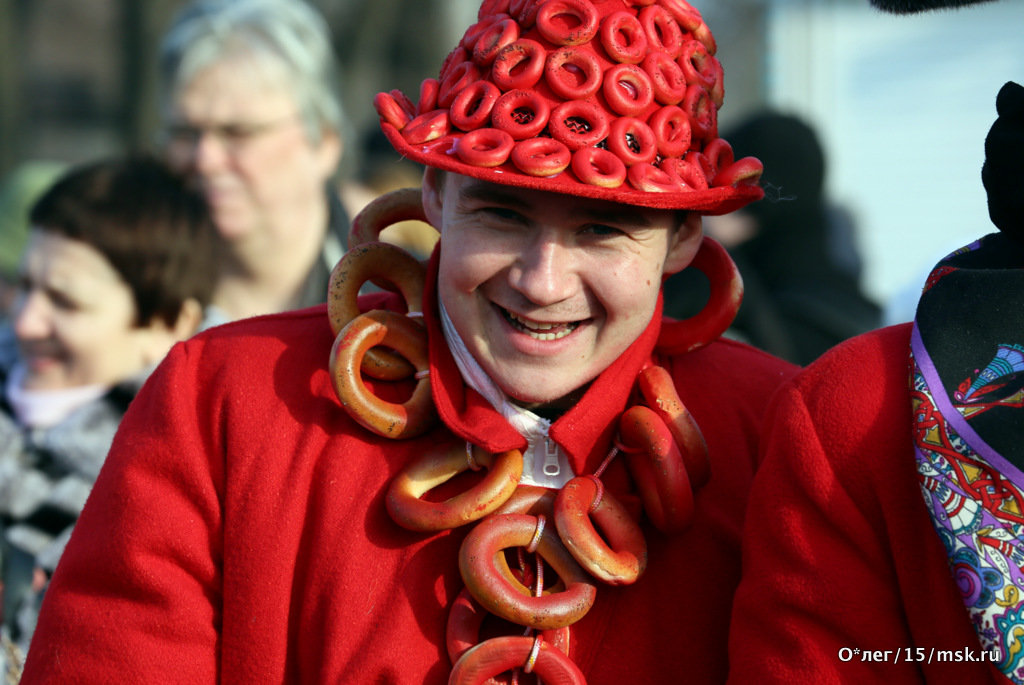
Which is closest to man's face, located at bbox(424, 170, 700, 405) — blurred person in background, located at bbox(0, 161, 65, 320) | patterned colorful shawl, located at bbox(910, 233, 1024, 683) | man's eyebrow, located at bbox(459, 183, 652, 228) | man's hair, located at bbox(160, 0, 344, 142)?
man's eyebrow, located at bbox(459, 183, 652, 228)

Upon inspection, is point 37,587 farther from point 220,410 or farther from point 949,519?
point 949,519

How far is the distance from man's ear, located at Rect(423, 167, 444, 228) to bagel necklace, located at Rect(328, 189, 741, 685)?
0.34 feet

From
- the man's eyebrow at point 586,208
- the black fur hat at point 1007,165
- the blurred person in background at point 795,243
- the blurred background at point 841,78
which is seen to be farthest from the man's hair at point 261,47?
the black fur hat at point 1007,165

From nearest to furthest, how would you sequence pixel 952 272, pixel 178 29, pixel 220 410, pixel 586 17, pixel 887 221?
pixel 952 272, pixel 586 17, pixel 220 410, pixel 178 29, pixel 887 221

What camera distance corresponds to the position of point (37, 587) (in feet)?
10.1

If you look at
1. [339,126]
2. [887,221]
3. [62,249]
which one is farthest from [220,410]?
[887,221]

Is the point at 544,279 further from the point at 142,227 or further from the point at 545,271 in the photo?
the point at 142,227

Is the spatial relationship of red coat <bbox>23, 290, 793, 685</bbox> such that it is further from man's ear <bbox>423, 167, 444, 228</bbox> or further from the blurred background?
the blurred background

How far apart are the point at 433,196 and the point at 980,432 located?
1.08 metres

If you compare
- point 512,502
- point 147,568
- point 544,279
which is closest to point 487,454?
point 512,502

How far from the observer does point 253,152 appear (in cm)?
382

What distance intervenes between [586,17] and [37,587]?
210 centimetres

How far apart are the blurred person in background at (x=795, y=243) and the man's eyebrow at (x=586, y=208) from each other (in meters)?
2.12

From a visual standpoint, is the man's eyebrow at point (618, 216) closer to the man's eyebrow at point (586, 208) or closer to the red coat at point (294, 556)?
the man's eyebrow at point (586, 208)
